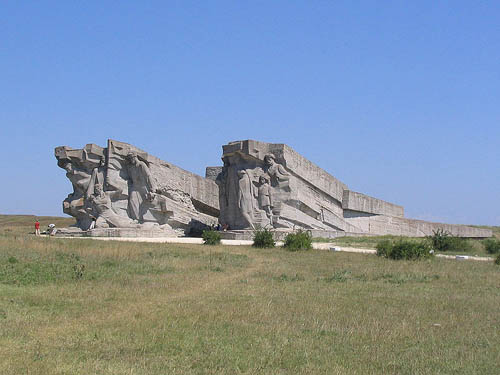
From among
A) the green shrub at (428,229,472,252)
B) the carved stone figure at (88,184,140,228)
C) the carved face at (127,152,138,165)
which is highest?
the carved face at (127,152,138,165)

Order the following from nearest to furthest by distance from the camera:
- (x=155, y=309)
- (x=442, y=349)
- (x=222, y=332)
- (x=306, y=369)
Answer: (x=306, y=369), (x=442, y=349), (x=222, y=332), (x=155, y=309)

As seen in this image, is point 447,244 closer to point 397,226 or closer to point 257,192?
point 257,192

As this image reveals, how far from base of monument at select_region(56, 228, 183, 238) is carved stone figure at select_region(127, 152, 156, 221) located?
991 millimetres

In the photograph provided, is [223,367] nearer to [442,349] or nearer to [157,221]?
[442,349]

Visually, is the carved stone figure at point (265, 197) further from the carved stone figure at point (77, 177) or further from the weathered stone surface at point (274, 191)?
the carved stone figure at point (77, 177)

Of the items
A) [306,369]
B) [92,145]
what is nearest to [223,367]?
[306,369]

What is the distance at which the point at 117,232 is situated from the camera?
68.5 feet

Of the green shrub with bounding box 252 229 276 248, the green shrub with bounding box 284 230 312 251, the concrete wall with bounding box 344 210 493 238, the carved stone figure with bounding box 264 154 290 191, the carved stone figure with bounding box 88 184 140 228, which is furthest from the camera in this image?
the concrete wall with bounding box 344 210 493 238

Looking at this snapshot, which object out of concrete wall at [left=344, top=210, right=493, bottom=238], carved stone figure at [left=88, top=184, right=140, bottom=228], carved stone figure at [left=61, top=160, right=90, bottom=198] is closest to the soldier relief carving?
carved stone figure at [left=88, top=184, right=140, bottom=228]

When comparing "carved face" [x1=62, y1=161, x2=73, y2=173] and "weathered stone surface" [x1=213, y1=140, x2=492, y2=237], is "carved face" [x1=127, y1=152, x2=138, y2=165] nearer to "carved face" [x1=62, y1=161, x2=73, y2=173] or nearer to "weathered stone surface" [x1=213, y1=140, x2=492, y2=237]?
"carved face" [x1=62, y1=161, x2=73, y2=173]

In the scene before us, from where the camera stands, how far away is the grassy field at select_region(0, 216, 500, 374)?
4598mm

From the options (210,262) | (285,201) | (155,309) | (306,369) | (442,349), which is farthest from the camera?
(285,201)

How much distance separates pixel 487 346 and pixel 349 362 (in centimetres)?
145

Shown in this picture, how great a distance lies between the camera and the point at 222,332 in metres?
5.61
